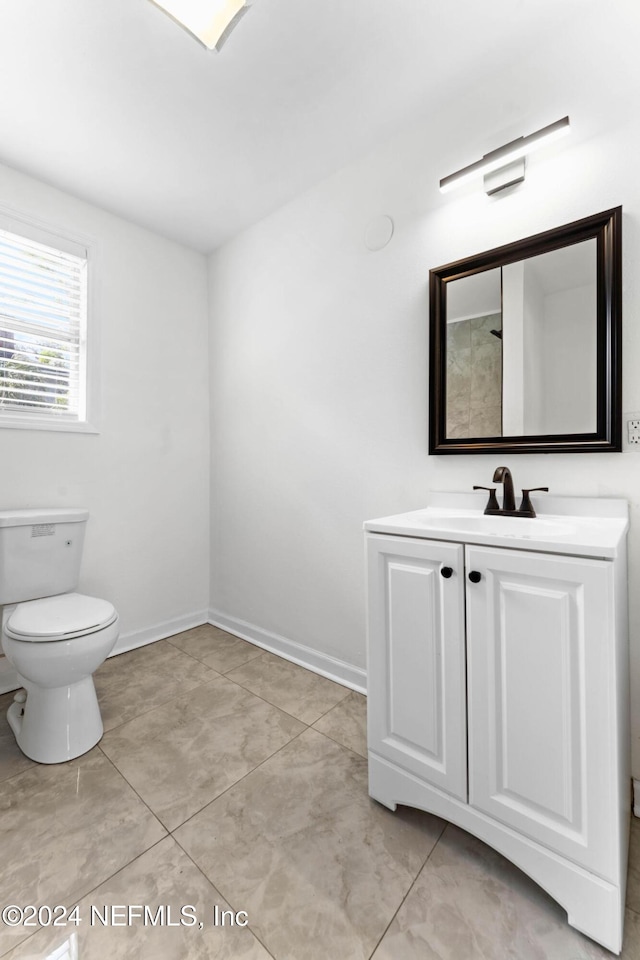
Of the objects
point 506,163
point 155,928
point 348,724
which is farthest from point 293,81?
point 155,928

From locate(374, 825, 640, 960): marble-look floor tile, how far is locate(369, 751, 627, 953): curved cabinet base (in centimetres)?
5

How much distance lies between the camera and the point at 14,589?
1.81 m

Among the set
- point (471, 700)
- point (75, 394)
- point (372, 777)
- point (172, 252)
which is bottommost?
point (372, 777)

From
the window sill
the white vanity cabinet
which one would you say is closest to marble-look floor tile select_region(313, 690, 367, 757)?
the white vanity cabinet

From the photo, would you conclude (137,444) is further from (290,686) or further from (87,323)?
(290,686)

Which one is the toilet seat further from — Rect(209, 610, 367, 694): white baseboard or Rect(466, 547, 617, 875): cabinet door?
Rect(466, 547, 617, 875): cabinet door

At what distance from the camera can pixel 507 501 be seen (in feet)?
4.74

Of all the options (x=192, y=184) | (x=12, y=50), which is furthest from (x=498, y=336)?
(x=12, y=50)

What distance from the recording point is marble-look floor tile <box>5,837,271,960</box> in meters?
0.90

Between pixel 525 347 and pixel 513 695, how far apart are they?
1122 mm

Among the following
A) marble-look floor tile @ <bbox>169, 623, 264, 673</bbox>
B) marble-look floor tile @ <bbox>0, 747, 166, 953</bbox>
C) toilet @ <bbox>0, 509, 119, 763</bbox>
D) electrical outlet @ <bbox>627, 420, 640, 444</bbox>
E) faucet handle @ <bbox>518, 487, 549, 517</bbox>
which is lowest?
marble-look floor tile @ <bbox>0, 747, 166, 953</bbox>

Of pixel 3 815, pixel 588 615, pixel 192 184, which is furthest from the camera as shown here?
pixel 192 184

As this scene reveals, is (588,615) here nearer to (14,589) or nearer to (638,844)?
(638,844)

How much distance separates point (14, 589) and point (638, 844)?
2.37 m
